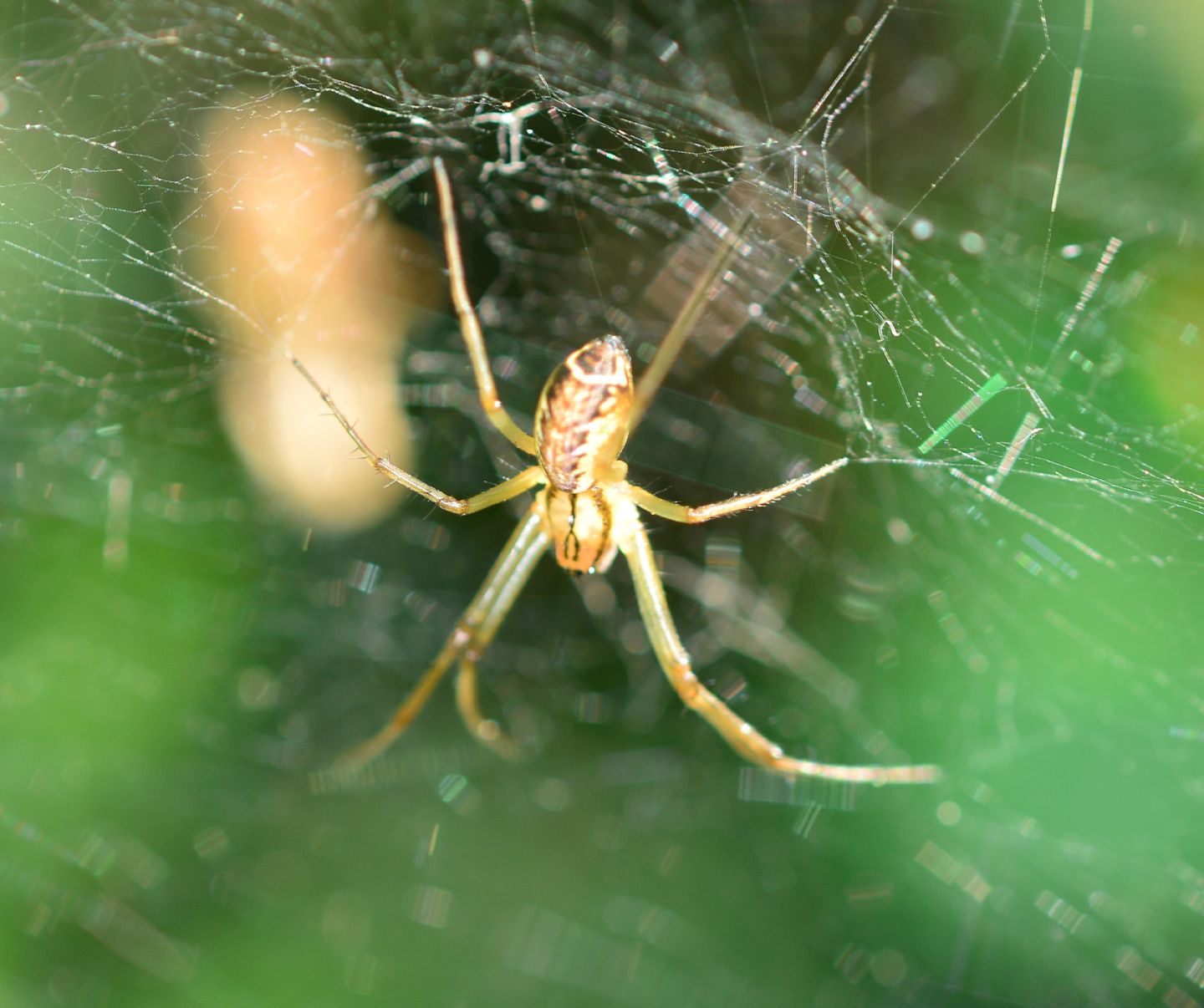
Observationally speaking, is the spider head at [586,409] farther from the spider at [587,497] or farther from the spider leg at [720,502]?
the spider leg at [720,502]

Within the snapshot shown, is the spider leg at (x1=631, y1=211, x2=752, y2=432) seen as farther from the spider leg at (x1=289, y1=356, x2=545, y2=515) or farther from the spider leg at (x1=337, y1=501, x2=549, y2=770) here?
the spider leg at (x1=337, y1=501, x2=549, y2=770)

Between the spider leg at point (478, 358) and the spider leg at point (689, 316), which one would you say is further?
the spider leg at point (478, 358)

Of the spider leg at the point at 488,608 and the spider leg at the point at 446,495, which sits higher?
the spider leg at the point at 446,495

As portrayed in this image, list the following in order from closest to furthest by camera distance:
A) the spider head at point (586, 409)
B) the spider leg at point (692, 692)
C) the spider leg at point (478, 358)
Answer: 1. the spider head at point (586, 409)
2. the spider leg at point (478, 358)
3. the spider leg at point (692, 692)

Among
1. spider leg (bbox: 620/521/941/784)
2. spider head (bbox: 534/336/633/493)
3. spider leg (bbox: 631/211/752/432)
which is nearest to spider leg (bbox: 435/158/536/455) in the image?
spider head (bbox: 534/336/633/493)

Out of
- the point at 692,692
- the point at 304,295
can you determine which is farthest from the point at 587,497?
the point at 304,295

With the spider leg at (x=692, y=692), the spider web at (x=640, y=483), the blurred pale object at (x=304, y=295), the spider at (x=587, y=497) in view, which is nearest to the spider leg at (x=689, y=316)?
the spider at (x=587, y=497)
